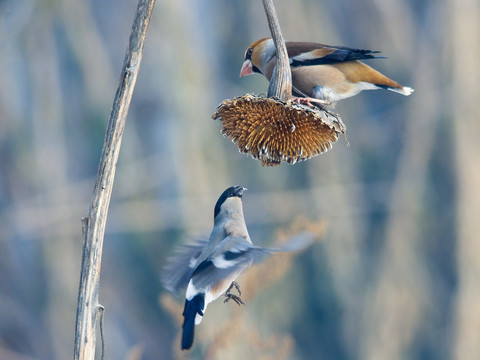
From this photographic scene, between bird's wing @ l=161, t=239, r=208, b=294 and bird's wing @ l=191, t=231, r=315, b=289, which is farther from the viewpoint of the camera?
bird's wing @ l=161, t=239, r=208, b=294

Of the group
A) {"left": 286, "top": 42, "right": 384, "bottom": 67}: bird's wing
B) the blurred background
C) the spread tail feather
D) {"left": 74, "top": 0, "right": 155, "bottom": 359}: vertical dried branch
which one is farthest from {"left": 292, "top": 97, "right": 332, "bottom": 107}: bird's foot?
the blurred background

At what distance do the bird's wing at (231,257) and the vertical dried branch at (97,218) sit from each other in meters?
0.57

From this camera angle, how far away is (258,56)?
9.14 feet

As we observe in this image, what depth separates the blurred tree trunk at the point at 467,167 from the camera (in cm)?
626

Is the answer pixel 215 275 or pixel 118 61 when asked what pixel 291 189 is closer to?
pixel 118 61

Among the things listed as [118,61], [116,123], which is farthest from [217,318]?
[118,61]

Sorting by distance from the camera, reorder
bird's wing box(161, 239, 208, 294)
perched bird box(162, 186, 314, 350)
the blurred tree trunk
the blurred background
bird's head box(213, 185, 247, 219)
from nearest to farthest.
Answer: perched bird box(162, 186, 314, 350) < bird's wing box(161, 239, 208, 294) < bird's head box(213, 185, 247, 219) < the blurred tree trunk < the blurred background

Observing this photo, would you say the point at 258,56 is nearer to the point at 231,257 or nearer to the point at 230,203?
the point at 230,203

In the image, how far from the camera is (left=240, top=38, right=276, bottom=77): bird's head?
2721 mm

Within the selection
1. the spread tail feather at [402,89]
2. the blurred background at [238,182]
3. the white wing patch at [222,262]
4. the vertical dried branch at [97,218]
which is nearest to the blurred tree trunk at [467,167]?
the blurred background at [238,182]

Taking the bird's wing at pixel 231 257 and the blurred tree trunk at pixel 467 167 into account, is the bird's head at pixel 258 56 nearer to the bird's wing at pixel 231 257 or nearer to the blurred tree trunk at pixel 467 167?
the bird's wing at pixel 231 257

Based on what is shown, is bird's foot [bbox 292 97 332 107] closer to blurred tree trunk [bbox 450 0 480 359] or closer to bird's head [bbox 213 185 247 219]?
bird's head [bbox 213 185 247 219]

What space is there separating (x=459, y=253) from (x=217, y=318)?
2701mm

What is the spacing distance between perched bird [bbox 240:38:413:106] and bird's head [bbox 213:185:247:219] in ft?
1.62
